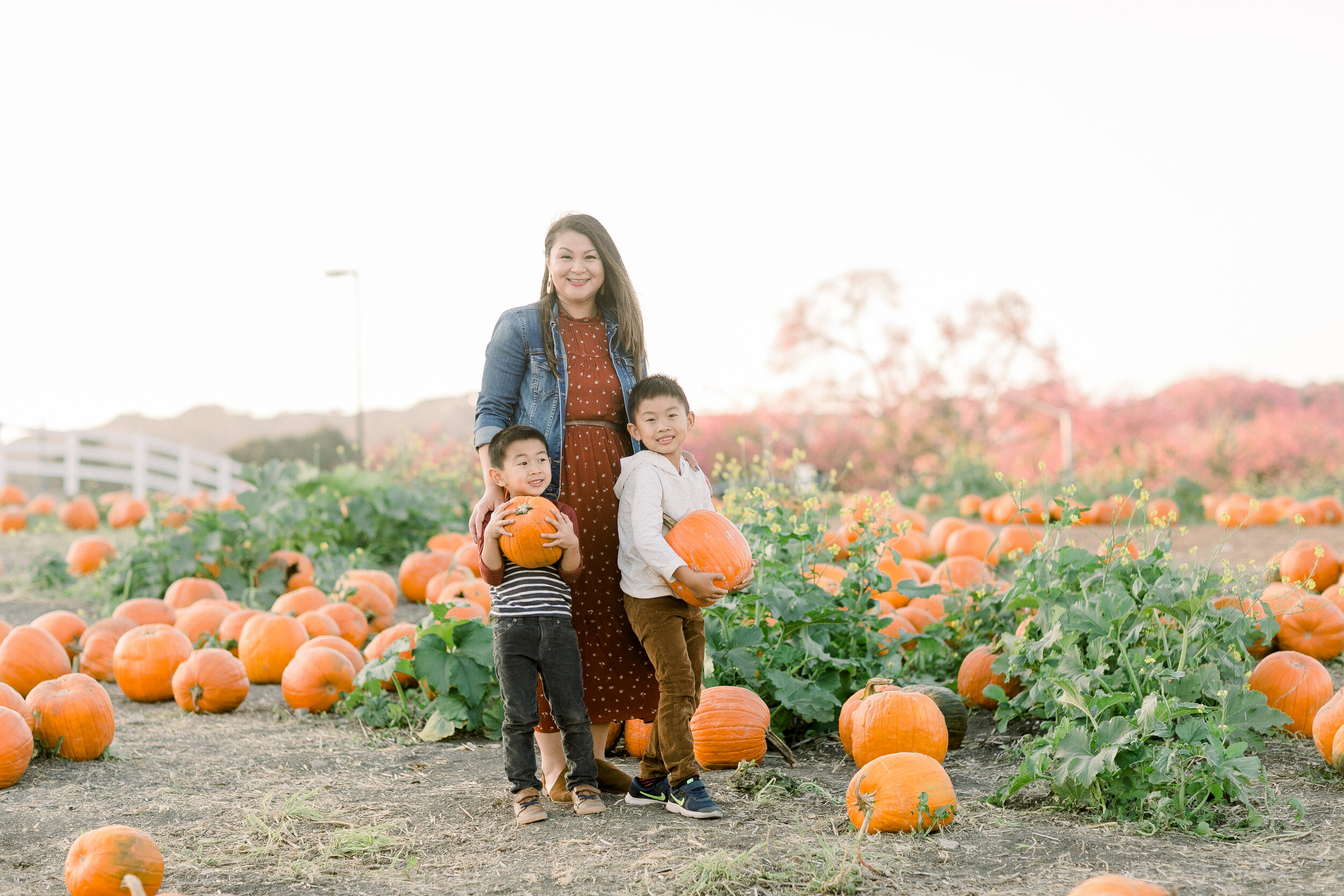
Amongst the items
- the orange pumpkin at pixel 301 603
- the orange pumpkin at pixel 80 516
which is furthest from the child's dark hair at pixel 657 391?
the orange pumpkin at pixel 80 516

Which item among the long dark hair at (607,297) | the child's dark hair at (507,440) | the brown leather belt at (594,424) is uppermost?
the long dark hair at (607,297)

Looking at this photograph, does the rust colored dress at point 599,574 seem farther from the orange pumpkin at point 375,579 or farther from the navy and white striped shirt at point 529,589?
the orange pumpkin at point 375,579

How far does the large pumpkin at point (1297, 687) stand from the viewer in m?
3.69

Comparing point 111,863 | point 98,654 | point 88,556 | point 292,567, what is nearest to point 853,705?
point 111,863

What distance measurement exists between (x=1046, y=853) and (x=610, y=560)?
152cm

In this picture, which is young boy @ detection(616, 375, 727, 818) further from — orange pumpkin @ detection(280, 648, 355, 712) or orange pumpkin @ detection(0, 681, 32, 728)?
orange pumpkin @ detection(0, 681, 32, 728)

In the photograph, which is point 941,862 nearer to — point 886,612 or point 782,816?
point 782,816

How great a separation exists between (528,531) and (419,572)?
4.02m

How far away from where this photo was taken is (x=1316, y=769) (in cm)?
336

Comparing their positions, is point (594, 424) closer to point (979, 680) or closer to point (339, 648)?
point (979, 680)

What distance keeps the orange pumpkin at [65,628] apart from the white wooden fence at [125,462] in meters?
12.9

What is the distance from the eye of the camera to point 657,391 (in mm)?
3256

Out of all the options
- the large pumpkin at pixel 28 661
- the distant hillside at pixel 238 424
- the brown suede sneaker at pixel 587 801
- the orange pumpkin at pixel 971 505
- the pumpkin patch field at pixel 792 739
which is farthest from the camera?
the distant hillside at pixel 238 424

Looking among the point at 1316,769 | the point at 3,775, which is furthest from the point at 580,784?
the point at 1316,769
